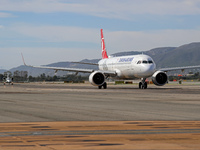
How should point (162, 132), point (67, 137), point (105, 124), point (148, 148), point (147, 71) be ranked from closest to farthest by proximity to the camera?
point (148, 148) < point (67, 137) < point (162, 132) < point (105, 124) < point (147, 71)

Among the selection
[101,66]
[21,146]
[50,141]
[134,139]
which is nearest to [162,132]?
[134,139]

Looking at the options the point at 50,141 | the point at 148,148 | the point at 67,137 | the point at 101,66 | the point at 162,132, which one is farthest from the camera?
the point at 101,66

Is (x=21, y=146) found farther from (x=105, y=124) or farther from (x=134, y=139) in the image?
(x=105, y=124)

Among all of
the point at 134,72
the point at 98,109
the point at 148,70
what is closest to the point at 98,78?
the point at 134,72

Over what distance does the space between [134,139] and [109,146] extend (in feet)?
3.69

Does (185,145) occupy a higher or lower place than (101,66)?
lower

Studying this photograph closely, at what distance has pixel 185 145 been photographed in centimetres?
853

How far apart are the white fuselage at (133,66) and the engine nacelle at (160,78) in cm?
86

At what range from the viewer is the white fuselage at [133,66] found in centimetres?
4969

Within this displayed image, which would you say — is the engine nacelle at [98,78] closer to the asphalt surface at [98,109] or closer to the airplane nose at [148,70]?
the airplane nose at [148,70]

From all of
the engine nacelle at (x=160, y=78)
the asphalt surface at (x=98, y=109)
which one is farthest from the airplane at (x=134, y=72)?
the asphalt surface at (x=98, y=109)

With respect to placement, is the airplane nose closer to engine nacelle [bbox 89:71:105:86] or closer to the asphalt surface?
engine nacelle [bbox 89:71:105:86]

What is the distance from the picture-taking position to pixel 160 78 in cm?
5134

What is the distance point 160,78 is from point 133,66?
363 cm
